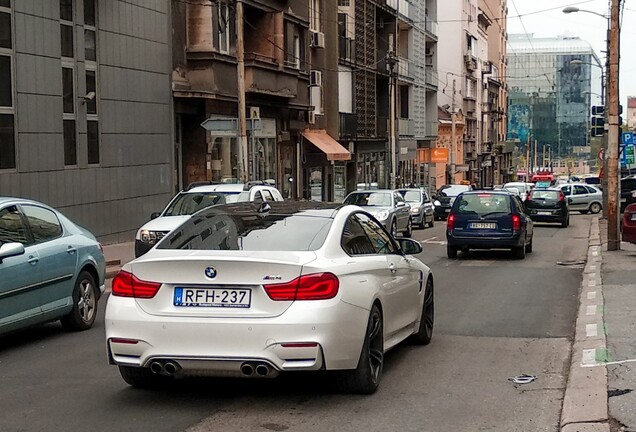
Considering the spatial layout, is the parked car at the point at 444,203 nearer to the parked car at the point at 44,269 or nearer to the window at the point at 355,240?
the parked car at the point at 44,269

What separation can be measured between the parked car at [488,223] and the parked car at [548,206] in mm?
15963

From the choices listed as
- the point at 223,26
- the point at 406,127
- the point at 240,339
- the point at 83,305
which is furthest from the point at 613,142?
the point at 406,127

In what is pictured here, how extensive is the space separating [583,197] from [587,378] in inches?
1789

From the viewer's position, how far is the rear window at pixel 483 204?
71.8ft

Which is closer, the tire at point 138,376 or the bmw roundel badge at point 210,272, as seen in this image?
the bmw roundel badge at point 210,272

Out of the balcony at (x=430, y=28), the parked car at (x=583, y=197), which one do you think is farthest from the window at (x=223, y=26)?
the balcony at (x=430, y=28)

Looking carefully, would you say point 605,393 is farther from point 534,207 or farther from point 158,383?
point 534,207

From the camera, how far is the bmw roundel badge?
272 inches

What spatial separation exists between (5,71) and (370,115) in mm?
32258

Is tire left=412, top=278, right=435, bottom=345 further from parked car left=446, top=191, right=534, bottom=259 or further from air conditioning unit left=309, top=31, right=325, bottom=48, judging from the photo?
air conditioning unit left=309, top=31, right=325, bottom=48

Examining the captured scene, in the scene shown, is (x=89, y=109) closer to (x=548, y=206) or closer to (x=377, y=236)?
(x=377, y=236)

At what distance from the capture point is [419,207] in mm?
37438

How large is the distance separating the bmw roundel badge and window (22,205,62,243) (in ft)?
13.5

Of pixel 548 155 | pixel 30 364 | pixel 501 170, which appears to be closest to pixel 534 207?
pixel 30 364
